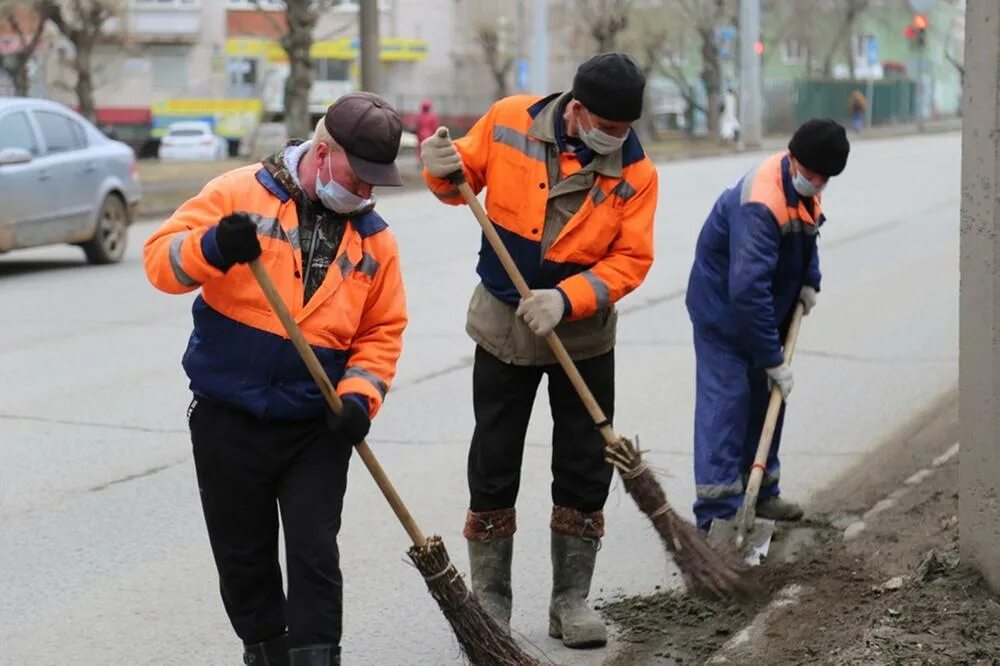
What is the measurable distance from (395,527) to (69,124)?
9.78 meters

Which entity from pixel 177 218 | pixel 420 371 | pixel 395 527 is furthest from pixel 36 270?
pixel 177 218

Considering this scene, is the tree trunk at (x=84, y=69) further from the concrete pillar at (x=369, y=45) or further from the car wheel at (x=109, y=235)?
the car wheel at (x=109, y=235)

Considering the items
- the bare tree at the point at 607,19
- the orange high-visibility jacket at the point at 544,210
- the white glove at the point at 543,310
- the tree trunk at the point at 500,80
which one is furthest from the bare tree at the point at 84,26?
the white glove at the point at 543,310

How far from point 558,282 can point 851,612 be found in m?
1.37

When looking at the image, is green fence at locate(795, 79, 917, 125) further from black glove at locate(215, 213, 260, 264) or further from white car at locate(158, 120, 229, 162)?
black glove at locate(215, 213, 260, 264)

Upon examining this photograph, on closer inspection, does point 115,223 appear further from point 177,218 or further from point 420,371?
point 177,218

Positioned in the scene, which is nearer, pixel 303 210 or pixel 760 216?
pixel 303 210

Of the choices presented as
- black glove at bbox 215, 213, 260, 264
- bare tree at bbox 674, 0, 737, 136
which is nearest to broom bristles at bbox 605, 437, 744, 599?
black glove at bbox 215, 213, 260, 264

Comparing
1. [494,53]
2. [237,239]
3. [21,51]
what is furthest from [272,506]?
[494,53]

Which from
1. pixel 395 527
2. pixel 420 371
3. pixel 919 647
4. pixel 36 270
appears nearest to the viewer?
pixel 919 647

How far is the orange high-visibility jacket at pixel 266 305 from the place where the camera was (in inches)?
150

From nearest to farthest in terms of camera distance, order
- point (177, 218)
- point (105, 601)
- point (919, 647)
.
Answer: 1. point (177, 218)
2. point (919, 647)
3. point (105, 601)

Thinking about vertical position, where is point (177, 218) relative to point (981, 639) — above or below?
above

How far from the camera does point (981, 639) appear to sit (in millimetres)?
4383
